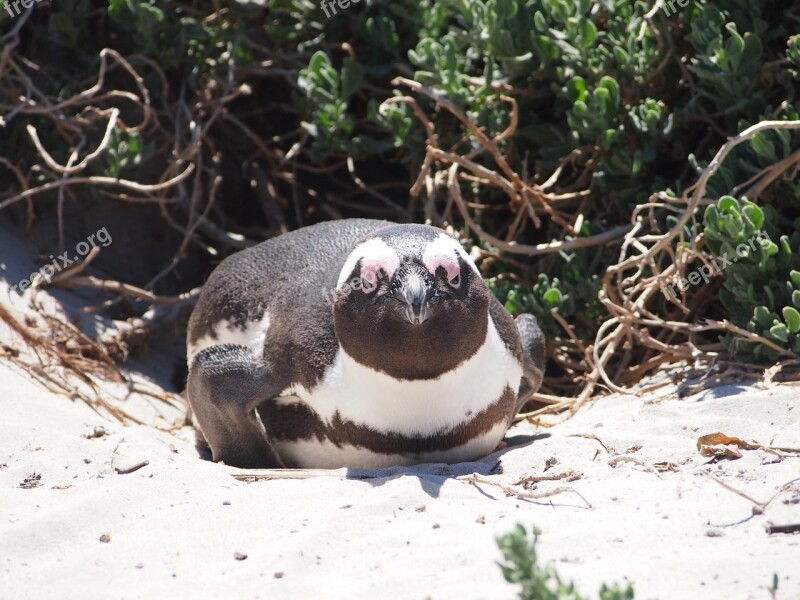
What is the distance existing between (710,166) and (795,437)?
3.66ft

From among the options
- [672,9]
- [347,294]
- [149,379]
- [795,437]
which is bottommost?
[149,379]

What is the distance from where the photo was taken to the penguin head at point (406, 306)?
2.99 metres

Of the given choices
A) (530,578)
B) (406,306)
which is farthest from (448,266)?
(530,578)

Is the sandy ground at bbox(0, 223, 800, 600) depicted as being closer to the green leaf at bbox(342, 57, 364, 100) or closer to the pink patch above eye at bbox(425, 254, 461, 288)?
the pink patch above eye at bbox(425, 254, 461, 288)

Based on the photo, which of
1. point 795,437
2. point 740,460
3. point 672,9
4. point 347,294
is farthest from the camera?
point 672,9

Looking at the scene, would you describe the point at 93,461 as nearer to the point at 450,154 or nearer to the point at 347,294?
the point at 347,294

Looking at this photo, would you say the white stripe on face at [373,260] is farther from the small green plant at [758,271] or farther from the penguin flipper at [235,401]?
the small green plant at [758,271]

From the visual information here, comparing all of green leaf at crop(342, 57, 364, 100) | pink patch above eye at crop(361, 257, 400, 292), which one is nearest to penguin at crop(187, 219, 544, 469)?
pink patch above eye at crop(361, 257, 400, 292)

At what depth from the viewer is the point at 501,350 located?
3357 mm

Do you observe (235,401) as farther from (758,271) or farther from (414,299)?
(758,271)

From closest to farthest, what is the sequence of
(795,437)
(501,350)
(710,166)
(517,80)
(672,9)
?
(795,437)
(501,350)
(710,166)
(672,9)
(517,80)

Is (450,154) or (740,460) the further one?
(450,154)

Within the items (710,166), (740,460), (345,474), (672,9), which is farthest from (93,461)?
(672,9)

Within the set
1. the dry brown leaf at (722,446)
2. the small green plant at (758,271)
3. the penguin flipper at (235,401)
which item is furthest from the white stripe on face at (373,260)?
the small green plant at (758,271)
